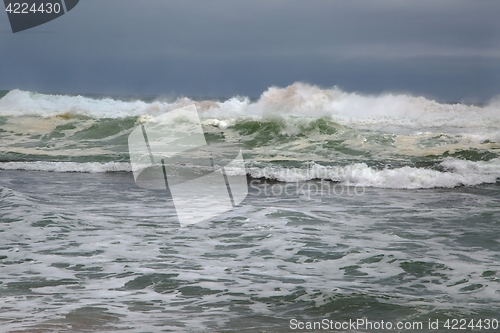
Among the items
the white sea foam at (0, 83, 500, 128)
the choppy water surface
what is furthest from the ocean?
the white sea foam at (0, 83, 500, 128)

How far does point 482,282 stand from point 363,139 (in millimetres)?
12961

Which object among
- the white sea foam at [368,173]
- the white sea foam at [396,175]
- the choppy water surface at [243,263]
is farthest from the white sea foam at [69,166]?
the choppy water surface at [243,263]

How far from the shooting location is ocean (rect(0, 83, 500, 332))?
401cm

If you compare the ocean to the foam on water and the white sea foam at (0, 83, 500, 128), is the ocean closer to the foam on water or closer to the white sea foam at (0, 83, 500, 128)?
the foam on water

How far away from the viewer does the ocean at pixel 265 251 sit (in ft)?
13.2

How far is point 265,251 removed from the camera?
5.88 metres

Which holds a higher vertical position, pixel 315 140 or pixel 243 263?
pixel 243 263

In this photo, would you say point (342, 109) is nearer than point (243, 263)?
No

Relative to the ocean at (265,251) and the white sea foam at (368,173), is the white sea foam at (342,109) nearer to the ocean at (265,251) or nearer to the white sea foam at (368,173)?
the white sea foam at (368,173)

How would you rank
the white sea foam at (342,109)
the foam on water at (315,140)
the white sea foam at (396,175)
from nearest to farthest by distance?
the white sea foam at (396,175) → the foam on water at (315,140) → the white sea foam at (342,109)

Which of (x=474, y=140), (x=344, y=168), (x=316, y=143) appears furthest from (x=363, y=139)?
(x=344, y=168)

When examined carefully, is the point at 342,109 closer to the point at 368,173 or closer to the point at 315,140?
the point at 315,140

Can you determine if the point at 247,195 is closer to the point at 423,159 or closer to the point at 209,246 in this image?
the point at 209,246

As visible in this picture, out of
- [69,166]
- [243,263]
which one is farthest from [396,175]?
[69,166]
